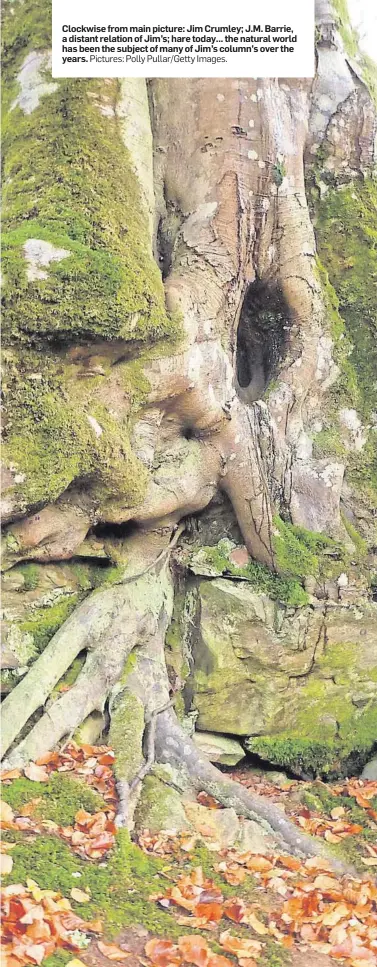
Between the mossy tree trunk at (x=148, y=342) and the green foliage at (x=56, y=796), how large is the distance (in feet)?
0.58

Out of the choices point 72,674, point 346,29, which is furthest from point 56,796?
point 346,29

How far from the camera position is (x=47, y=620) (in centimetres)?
439

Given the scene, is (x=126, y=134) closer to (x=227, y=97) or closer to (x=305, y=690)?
(x=227, y=97)

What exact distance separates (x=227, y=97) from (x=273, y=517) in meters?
3.20

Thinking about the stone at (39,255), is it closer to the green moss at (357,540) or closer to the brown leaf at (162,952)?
the brown leaf at (162,952)

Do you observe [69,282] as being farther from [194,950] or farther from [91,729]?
[194,950]

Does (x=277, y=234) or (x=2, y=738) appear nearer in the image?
(x=2, y=738)

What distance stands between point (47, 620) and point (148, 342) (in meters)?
1.83

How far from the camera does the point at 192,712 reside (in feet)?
17.8

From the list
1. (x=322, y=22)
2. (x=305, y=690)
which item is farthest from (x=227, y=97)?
(x=305, y=690)

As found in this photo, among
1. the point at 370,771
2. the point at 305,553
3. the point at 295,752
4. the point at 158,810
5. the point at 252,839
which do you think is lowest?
the point at 370,771

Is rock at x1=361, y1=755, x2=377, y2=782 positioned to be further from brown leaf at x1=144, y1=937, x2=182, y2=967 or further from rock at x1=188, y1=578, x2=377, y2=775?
brown leaf at x1=144, y1=937, x2=182, y2=967

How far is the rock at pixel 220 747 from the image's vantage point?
5449 mm
